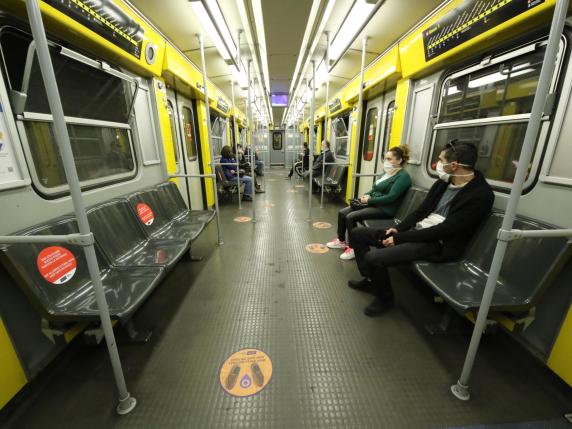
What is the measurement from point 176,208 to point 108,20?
2234mm

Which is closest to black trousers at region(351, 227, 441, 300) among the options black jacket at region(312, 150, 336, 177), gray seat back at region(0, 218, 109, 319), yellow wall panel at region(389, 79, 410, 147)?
yellow wall panel at region(389, 79, 410, 147)

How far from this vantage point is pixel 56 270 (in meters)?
1.64

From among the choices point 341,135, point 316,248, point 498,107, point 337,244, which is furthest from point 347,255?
point 341,135

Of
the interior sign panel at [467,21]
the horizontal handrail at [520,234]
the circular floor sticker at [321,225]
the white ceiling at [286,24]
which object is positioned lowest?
the circular floor sticker at [321,225]

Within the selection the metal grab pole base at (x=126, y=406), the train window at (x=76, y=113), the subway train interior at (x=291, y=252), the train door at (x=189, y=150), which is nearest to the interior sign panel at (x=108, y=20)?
the subway train interior at (x=291, y=252)

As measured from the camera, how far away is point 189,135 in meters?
5.35

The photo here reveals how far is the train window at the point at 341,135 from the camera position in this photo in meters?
7.70

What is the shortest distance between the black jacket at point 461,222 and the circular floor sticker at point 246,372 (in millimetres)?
1574

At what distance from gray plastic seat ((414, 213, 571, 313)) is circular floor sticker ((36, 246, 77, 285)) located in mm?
2720

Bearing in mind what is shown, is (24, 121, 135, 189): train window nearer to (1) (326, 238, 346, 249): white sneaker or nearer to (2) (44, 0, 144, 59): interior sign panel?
(2) (44, 0, 144, 59): interior sign panel

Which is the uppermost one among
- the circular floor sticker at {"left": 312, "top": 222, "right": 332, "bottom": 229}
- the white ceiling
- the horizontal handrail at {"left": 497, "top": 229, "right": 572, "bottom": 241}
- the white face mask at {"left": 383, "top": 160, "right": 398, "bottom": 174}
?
the white ceiling

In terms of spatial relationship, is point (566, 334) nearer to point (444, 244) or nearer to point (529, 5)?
point (444, 244)

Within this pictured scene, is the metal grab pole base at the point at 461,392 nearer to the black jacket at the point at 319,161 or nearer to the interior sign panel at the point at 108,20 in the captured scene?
the interior sign panel at the point at 108,20

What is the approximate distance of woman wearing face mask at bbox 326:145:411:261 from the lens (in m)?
3.15
